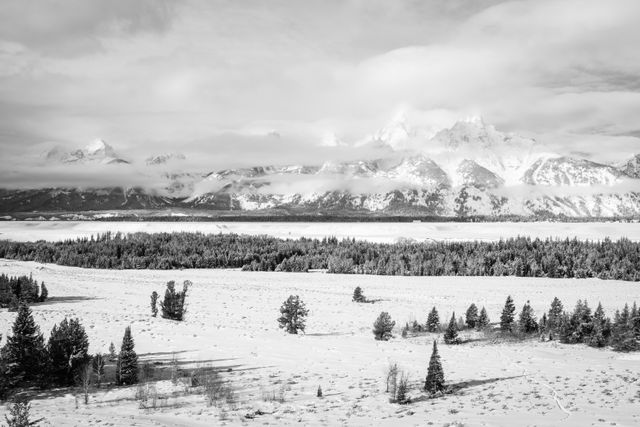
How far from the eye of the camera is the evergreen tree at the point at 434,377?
100ft

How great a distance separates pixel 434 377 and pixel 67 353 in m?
24.3

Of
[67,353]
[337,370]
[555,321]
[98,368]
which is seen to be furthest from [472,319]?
Result: [67,353]

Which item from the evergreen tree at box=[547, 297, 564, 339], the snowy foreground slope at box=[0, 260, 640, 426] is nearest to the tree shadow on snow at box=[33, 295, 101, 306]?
the snowy foreground slope at box=[0, 260, 640, 426]

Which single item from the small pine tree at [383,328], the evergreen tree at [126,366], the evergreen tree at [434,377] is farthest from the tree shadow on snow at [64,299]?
the evergreen tree at [434,377]

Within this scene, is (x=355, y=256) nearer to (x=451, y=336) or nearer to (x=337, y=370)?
(x=451, y=336)

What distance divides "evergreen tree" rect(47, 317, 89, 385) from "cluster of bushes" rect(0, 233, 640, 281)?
349 feet

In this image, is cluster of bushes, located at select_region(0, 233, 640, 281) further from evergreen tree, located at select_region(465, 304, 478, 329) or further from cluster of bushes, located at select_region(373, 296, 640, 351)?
cluster of bushes, located at select_region(373, 296, 640, 351)

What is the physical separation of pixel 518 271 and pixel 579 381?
103519 mm

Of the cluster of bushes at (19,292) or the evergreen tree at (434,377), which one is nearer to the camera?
the evergreen tree at (434,377)

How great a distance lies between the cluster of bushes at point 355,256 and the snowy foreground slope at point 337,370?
50.3 metres

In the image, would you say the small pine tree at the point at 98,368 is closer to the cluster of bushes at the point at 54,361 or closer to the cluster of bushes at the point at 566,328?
the cluster of bushes at the point at 54,361

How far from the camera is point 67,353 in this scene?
3516 centimetres

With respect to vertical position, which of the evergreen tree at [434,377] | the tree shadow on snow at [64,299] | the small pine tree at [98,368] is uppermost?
the evergreen tree at [434,377]

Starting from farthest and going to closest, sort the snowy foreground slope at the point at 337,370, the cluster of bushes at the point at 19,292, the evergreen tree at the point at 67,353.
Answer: the cluster of bushes at the point at 19,292
the evergreen tree at the point at 67,353
the snowy foreground slope at the point at 337,370
